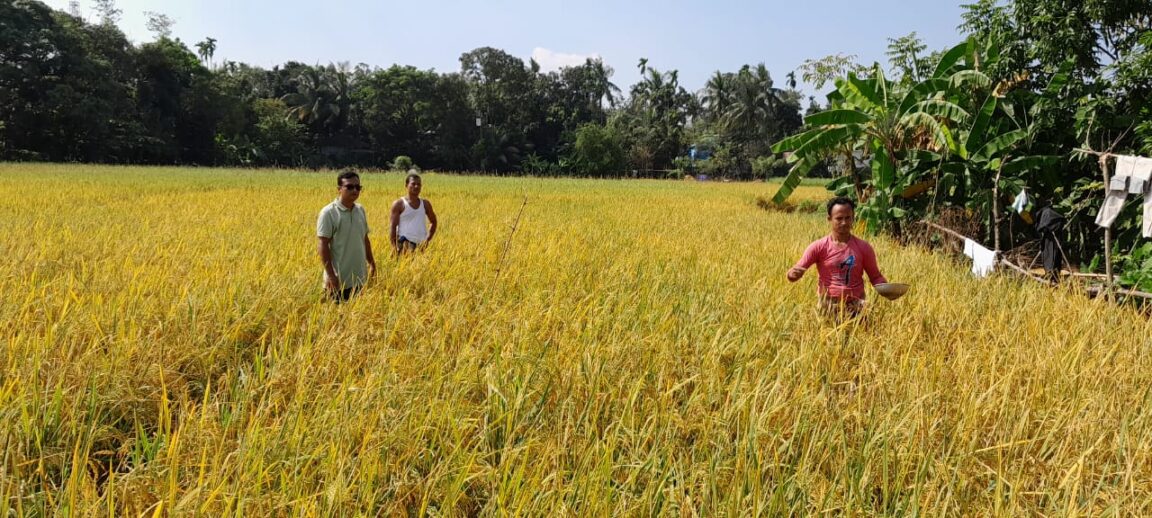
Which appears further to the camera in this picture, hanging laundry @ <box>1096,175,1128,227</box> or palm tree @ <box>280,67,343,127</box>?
palm tree @ <box>280,67,343,127</box>

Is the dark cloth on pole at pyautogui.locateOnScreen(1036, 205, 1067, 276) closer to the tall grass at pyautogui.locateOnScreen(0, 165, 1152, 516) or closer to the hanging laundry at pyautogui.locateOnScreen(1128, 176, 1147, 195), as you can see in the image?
the hanging laundry at pyautogui.locateOnScreen(1128, 176, 1147, 195)

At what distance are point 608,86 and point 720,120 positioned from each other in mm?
12846

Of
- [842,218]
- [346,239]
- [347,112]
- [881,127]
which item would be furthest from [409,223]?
[347,112]

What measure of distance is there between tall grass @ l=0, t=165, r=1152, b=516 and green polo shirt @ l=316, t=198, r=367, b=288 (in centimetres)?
26

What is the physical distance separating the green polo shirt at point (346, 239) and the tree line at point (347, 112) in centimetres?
2899

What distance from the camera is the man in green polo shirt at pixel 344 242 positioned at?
3.20 m

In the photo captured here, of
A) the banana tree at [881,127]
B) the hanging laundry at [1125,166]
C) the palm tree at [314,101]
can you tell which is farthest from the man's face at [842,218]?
the palm tree at [314,101]

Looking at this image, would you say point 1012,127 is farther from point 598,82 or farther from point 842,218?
point 598,82

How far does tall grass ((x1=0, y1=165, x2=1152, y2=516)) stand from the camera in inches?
62.6

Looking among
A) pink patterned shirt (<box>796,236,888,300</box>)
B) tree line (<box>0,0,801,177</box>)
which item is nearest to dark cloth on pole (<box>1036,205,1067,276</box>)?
pink patterned shirt (<box>796,236,888,300</box>)

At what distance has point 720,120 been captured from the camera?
129 ft

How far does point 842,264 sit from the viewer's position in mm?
2955

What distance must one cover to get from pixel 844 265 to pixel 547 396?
1.71 metres

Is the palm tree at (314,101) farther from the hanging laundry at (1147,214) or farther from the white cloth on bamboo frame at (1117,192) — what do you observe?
the hanging laundry at (1147,214)
